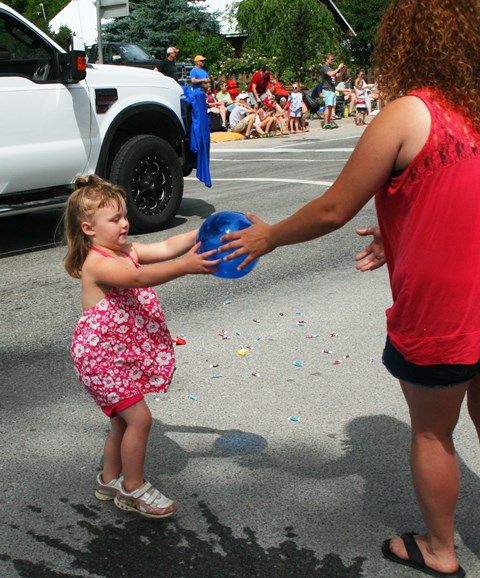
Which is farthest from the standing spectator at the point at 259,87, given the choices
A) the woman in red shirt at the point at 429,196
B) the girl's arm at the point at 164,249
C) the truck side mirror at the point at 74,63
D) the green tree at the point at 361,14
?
the green tree at the point at 361,14

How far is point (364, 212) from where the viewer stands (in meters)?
9.13

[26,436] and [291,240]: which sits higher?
[291,240]

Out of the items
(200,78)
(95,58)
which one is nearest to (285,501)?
(200,78)

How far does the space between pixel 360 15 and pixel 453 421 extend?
6127 cm

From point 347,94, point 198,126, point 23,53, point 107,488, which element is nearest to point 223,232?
point 107,488

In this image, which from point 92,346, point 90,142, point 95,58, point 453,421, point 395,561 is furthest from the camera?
point 95,58

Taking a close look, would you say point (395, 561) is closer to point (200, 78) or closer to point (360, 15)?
point (200, 78)

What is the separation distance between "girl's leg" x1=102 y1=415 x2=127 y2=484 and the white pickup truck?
4549 millimetres

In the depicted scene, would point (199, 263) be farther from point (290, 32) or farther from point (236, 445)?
point (290, 32)

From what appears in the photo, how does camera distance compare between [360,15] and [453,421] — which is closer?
[453,421]

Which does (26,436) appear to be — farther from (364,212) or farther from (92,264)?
(364,212)

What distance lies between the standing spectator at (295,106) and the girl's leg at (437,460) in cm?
1985

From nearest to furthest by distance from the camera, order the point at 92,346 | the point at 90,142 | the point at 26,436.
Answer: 1. the point at 92,346
2. the point at 26,436
3. the point at 90,142

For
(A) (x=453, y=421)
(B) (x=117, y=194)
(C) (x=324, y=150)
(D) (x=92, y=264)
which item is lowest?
(C) (x=324, y=150)
